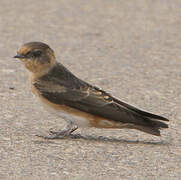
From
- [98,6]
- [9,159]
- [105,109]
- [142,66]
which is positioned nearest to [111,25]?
[98,6]

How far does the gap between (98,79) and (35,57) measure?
282 cm

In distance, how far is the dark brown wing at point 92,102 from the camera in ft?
24.7

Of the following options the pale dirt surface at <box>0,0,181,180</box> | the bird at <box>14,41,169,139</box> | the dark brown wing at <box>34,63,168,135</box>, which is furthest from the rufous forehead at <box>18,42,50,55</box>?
the pale dirt surface at <box>0,0,181,180</box>

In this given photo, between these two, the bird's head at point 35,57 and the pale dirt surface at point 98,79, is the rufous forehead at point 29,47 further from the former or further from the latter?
the pale dirt surface at point 98,79

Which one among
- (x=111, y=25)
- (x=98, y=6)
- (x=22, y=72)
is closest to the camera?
(x=22, y=72)

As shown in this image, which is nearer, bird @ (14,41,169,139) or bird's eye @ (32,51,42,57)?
bird @ (14,41,169,139)

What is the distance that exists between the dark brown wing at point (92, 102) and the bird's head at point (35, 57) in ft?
0.54

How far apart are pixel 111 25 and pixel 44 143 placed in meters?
6.51

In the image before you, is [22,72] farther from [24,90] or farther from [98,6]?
[98,6]

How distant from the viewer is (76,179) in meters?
6.45

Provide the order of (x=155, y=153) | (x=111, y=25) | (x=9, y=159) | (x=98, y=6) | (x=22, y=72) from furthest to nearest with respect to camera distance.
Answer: (x=98, y=6)
(x=111, y=25)
(x=22, y=72)
(x=155, y=153)
(x=9, y=159)

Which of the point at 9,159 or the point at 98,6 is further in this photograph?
the point at 98,6

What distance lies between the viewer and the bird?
755cm

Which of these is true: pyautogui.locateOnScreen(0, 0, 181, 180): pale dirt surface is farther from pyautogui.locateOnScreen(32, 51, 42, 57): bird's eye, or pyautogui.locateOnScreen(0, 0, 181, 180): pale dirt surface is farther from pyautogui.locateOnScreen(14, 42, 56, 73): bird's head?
pyautogui.locateOnScreen(32, 51, 42, 57): bird's eye
